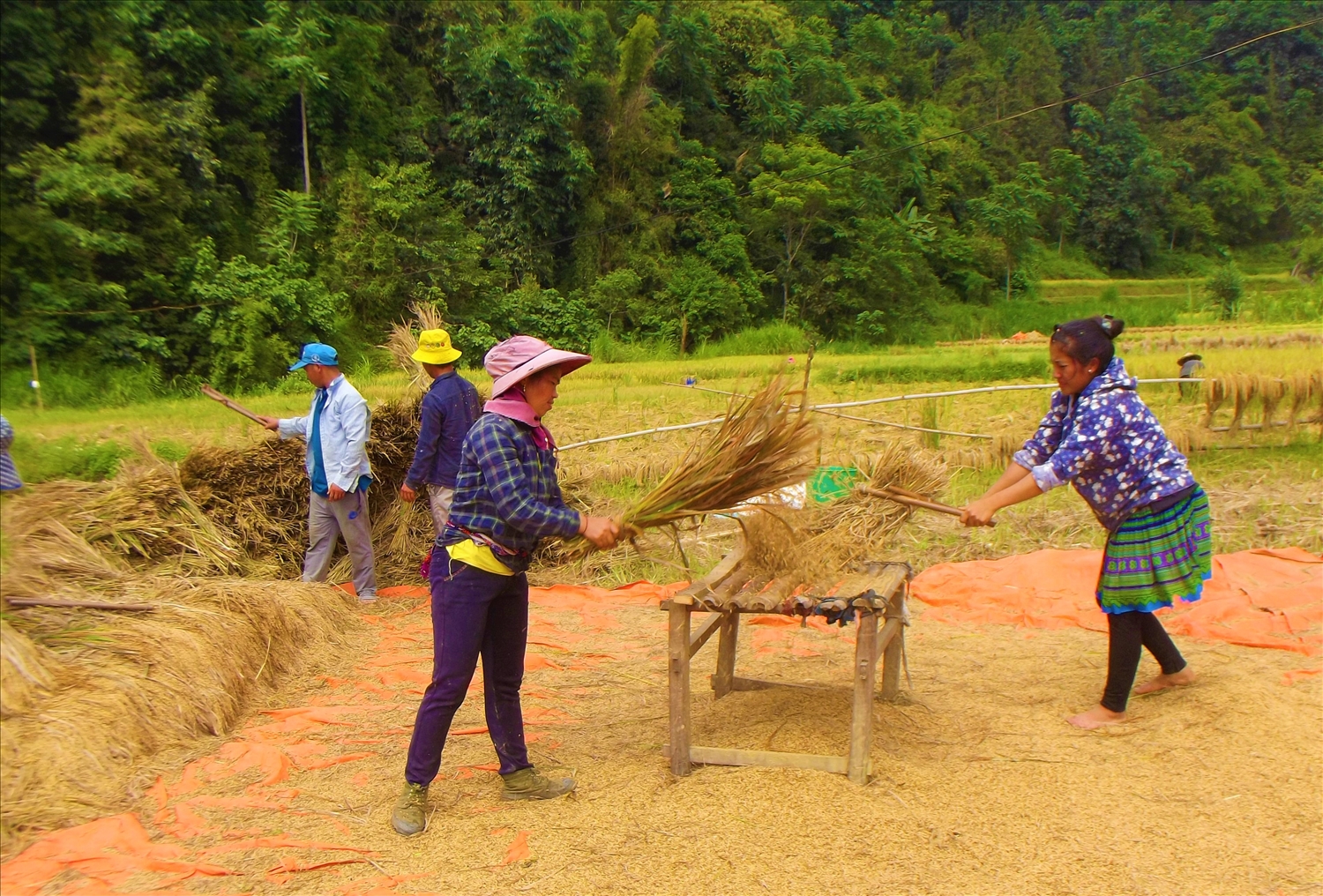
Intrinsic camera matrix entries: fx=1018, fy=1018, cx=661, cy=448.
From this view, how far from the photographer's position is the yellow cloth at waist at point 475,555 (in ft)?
10.3

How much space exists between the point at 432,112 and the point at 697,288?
6.49 m

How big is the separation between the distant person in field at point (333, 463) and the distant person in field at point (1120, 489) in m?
3.45

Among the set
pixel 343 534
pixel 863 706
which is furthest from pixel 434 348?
pixel 863 706

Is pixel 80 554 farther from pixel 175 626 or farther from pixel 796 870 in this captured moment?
pixel 796 870

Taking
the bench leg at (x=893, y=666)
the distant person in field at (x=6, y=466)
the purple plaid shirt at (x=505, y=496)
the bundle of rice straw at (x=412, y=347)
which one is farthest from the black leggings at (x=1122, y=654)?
the distant person in field at (x=6, y=466)

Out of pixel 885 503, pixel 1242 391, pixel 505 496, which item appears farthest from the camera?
pixel 1242 391

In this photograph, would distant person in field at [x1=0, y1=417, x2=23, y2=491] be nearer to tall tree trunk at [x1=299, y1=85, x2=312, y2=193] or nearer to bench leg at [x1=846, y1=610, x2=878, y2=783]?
bench leg at [x1=846, y1=610, x2=878, y2=783]

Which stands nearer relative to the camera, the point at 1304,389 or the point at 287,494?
the point at 287,494

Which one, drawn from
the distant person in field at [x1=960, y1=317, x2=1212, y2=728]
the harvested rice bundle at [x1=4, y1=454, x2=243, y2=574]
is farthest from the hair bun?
the harvested rice bundle at [x1=4, y1=454, x2=243, y2=574]

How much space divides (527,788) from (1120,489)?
238 cm

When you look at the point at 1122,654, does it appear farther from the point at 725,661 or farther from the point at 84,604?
the point at 84,604

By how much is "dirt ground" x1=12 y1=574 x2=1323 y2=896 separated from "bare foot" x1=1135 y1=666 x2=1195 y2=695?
0.06 metres

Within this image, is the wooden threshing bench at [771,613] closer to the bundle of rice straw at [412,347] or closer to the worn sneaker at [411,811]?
the worn sneaker at [411,811]

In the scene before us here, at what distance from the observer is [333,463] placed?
5664mm
